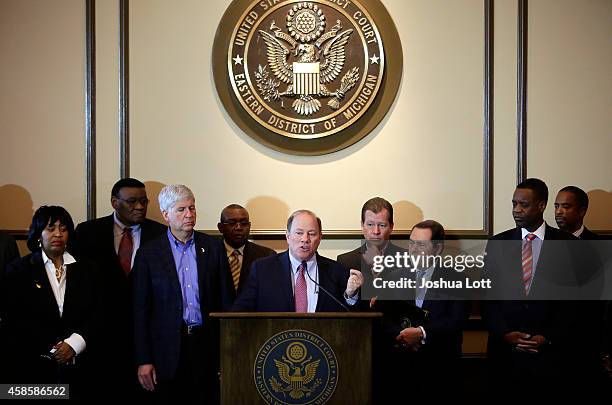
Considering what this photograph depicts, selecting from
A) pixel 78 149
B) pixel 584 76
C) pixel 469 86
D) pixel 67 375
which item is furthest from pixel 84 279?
pixel 584 76

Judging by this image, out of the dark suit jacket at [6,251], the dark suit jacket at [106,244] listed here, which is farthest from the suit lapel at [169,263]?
the dark suit jacket at [6,251]

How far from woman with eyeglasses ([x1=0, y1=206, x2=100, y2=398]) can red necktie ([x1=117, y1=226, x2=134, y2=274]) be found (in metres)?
0.49

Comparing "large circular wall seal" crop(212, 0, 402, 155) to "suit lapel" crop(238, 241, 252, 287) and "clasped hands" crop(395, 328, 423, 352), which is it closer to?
"suit lapel" crop(238, 241, 252, 287)

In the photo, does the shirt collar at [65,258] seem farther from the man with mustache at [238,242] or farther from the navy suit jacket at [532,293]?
the navy suit jacket at [532,293]

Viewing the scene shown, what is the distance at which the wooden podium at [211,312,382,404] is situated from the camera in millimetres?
3184

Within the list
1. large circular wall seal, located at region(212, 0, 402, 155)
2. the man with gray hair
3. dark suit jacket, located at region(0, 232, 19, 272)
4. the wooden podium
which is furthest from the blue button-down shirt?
large circular wall seal, located at region(212, 0, 402, 155)

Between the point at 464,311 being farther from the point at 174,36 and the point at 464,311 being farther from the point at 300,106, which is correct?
the point at 174,36

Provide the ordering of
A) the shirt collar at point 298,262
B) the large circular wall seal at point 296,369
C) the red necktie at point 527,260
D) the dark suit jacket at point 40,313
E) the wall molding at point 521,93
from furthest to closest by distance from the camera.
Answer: the wall molding at point 521,93 → the red necktie at point 527,260 → the dark suit jacket at point 40,313 → the shirt collar at point 298,262 → the large circular wall seal at point 296,369

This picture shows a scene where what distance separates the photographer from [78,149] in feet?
16.9

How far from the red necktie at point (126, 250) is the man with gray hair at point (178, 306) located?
54 centimetres

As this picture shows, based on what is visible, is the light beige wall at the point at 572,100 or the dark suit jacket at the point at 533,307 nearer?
the dark suit jacket at the point at 533,307

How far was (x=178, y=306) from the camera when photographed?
386 centimetres

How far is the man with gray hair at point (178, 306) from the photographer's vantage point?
385 cm

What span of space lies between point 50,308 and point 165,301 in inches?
22.0
